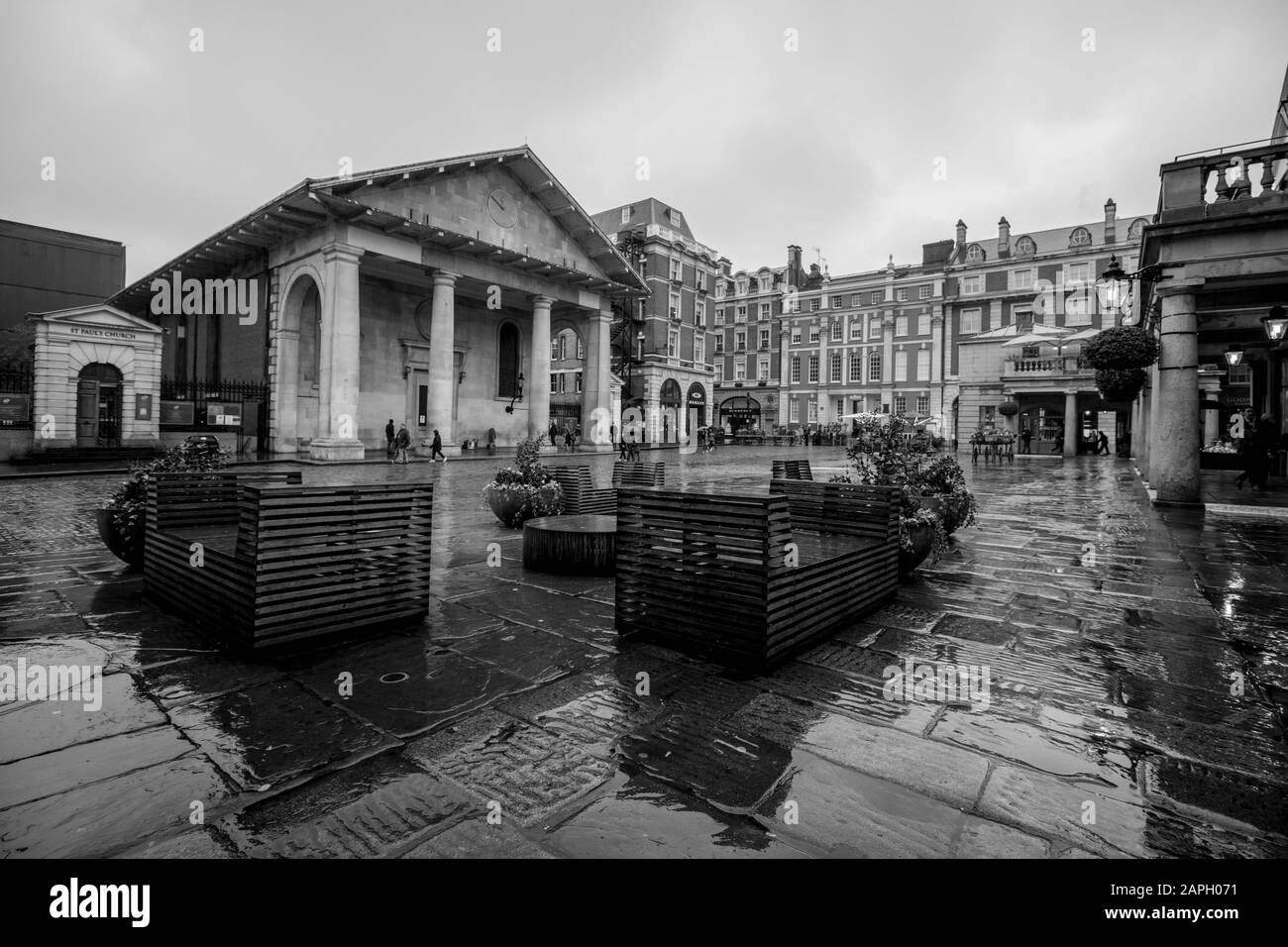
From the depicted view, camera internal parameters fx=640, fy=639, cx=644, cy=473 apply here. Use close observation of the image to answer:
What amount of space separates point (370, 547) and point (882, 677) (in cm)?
326

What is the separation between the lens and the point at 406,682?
342 cm

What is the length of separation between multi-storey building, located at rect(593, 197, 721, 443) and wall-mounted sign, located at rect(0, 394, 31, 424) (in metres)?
32.6

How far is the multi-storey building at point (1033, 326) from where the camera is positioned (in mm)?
36312

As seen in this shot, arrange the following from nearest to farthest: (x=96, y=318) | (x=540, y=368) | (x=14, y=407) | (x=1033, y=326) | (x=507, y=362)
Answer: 1. (x=96, y=318)
2. (x=14, y=407)
3. (x=540, y=368)
4. (x=507, y=362)
5. (x=1033, y=326)

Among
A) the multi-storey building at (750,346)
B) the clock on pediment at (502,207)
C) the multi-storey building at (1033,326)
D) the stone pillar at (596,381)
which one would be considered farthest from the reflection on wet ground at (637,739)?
the multi-storey building at (750,346)

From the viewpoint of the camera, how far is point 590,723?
298 cm

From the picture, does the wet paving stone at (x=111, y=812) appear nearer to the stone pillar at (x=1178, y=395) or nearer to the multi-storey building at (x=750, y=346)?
the stone pillar at (x=1178, y=395)

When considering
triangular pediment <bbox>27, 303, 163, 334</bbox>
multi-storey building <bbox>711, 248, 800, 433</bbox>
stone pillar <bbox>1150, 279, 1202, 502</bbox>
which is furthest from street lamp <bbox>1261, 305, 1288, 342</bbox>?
multi-storey building <bbox>711, 248, 800, 433</bbox>

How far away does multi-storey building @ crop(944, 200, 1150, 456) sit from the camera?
3631 cm

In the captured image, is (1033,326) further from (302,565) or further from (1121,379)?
(302,565)

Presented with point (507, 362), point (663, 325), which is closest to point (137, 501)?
point (507, 362)

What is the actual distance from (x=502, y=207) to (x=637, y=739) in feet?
96.8

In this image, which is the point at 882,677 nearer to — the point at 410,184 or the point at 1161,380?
the point at 1161,380
